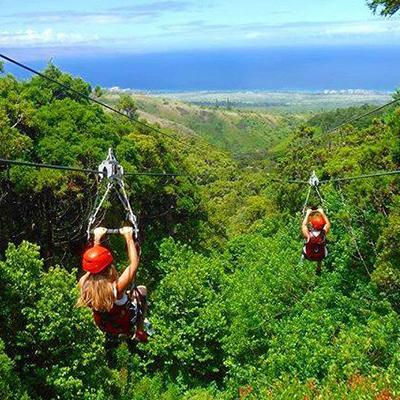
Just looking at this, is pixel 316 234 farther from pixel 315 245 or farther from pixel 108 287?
pixel 108 287

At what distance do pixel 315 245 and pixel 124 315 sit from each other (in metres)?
6.67

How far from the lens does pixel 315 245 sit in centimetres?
1159

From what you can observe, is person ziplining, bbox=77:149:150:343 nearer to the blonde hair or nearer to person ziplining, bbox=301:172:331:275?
the blonde hair

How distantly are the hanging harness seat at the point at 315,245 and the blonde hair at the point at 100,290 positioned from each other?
22.8 feet

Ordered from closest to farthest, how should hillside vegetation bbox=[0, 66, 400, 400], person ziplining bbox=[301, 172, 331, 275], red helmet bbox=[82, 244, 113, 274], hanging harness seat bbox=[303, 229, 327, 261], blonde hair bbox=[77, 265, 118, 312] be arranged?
red helmet bbox=[82, 244, 113, 274] < blonde hair bbox=[77, 265, 118, 312] < person ziplining bbox=[301, 172, 331, 275] < hanging harness seat bbox=[303, 229, 327, 261] < hillside vegetation bbox=[0, 66, 400, 400]

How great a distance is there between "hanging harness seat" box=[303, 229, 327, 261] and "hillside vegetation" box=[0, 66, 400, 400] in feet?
7.74

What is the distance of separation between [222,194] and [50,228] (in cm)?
5452

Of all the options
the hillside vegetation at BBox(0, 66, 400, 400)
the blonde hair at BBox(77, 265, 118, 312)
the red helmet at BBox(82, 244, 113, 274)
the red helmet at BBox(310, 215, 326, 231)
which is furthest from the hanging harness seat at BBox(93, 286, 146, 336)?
Answer: the red helmet at BBox(310, 215, 326, 231)

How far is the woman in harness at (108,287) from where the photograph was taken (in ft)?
16.5

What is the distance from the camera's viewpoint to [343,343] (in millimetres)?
12703

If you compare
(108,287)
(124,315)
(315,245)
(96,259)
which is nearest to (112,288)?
(108,287)

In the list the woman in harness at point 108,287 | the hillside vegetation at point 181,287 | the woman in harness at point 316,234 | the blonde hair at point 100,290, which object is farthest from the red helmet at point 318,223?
the blonde hair at point 100,290

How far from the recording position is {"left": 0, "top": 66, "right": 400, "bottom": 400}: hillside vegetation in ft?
44.5

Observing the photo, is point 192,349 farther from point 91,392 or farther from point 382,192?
point 382,192
